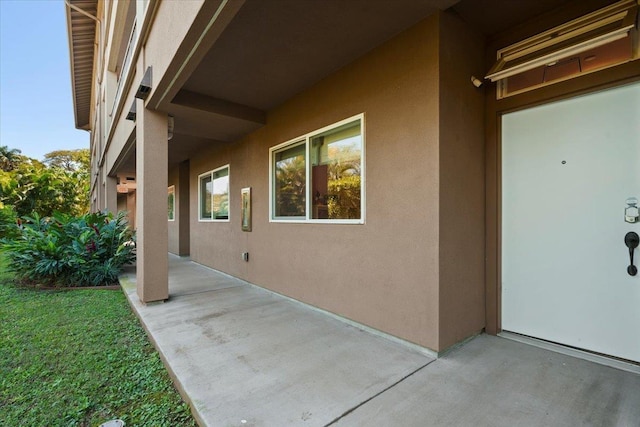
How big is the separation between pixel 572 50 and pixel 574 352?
8.24 ft

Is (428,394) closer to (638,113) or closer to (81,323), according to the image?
(638,113)

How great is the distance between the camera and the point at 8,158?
79.1ft

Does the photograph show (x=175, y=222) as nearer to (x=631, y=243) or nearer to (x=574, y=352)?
(x=574, y=352)

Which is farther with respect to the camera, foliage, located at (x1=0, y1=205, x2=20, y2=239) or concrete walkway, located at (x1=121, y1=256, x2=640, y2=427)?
foliage, located at (x1=0, y1=205, x2=20, y2=239)

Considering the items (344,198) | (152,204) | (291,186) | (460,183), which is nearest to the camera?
(460,183)

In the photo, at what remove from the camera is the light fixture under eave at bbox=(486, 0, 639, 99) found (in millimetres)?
2232

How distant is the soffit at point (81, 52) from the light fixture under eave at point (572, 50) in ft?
40.2

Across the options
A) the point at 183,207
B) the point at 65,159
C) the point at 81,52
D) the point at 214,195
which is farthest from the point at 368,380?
the point at 65,159

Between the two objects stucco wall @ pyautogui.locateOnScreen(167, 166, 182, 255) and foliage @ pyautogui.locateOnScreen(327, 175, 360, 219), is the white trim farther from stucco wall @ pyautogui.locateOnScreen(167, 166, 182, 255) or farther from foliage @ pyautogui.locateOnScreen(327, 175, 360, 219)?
stucco wall @ pyautogui.locateOnScreen(167, 166, 182, 255)

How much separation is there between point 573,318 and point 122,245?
6.94m

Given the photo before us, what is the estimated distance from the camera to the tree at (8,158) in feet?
78.0

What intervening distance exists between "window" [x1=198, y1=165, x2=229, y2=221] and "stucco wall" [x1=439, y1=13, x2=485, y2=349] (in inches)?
187

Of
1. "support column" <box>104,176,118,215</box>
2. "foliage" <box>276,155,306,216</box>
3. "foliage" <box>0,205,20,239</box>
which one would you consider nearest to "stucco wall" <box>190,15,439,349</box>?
"foliage" <box>276,155,306,216</box>

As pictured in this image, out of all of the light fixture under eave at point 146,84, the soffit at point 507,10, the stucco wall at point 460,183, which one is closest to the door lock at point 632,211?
the stucco wall at point 460,183
